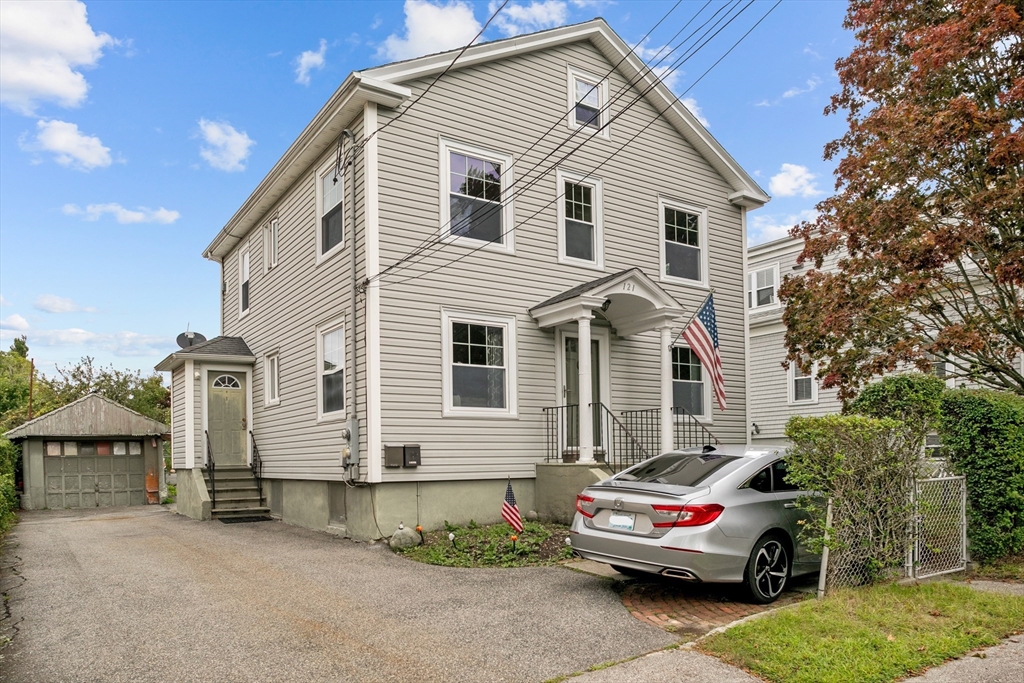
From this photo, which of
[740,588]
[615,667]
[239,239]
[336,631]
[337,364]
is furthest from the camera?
[239,239]

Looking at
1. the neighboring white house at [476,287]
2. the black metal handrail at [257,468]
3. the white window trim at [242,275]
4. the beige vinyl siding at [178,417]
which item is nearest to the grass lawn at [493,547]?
the neighboring white house at [476,287]

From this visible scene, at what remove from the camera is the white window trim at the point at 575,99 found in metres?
14.8

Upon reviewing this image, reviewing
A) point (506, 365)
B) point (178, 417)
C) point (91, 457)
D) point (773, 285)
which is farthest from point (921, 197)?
point (91, 457)

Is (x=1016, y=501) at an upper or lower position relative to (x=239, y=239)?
lower

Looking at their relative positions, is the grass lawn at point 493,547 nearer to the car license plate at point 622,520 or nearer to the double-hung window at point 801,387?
the car license plate at point 622,520

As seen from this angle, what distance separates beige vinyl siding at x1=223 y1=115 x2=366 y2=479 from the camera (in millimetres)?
12953

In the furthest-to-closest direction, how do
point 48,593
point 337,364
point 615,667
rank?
point 337,364
point 48,593
point 615,667

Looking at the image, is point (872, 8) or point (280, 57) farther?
point (280, 57)

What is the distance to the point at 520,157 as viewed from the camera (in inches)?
550

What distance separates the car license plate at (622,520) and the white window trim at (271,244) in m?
11.4

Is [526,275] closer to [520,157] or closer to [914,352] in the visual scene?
[520,157]

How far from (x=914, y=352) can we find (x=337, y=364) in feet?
30.1

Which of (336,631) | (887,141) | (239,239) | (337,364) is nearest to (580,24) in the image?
(887,141)

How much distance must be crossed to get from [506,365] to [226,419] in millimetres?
7668
